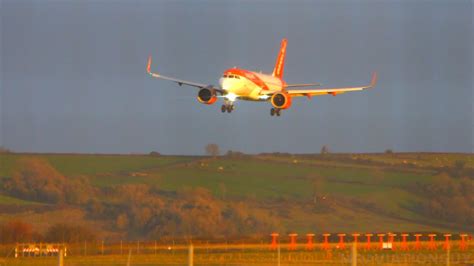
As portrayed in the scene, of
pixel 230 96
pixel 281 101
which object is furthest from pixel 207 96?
pixel 281 101

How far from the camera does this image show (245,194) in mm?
92125

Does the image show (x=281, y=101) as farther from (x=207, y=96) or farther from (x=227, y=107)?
(x=207, y=96)

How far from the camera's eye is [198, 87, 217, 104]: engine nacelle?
72750 millimetres

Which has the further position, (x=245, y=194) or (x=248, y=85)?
(x=245, y=194)

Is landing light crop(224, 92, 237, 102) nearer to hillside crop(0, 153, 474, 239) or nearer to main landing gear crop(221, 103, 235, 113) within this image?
main landing gear crop(221, 103, 235, 113)

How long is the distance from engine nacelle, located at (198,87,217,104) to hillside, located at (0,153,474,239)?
26.0 ft

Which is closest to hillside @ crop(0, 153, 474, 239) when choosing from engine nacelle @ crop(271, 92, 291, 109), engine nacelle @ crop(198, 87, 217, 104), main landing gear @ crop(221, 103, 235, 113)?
main landing gear @ crop(221, 103, 235, 113)

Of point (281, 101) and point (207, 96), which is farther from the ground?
point (281, 101)

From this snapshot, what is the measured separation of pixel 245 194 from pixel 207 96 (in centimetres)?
2054

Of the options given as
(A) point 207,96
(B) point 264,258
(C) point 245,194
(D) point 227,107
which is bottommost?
(B) point 264,258

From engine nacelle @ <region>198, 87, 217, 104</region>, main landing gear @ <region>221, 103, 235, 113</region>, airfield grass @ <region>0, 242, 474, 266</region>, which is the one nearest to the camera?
airfield grass @ <region>0, 242, 474, 266</region>

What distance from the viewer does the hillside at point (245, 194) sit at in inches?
3169

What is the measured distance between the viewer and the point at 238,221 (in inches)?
3150

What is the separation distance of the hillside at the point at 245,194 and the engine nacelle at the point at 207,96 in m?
7.92
